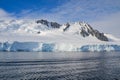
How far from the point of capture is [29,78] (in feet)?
156

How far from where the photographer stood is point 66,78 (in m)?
48.5

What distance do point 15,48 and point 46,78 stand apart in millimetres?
151039

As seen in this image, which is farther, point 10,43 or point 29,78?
point 10,43

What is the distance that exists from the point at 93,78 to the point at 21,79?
13.9m

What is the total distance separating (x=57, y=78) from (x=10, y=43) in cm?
14663

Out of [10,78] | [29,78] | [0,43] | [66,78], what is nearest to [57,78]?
[66,78]

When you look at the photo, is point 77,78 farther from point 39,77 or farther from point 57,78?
point 39,77

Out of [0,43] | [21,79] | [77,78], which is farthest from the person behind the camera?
[0,43]

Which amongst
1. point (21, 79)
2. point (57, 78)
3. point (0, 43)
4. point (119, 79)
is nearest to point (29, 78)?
point (21, 79)

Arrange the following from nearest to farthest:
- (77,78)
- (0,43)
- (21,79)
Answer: (21,79) < (77,78) < (0,43)

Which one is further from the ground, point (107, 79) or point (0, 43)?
point (0, 43)

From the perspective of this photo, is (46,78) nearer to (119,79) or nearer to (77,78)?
(77,78)

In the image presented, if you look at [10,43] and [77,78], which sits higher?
[10,43]

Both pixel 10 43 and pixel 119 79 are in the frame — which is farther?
pixel 10 43
